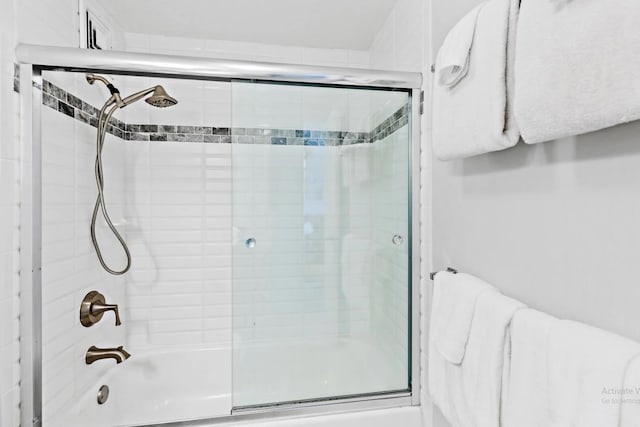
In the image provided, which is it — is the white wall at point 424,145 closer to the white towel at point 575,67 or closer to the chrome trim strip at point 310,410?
the chrome trim strip at point 310,410

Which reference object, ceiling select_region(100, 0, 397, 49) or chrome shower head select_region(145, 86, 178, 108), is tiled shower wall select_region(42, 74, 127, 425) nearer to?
chrome shower head select_region(145, 86, 178, 108)

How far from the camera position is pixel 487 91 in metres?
0.84

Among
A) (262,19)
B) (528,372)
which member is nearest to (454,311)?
(528,372)

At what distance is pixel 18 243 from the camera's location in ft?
3.83

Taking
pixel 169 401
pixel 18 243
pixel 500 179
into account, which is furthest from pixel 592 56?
pixel 169 401

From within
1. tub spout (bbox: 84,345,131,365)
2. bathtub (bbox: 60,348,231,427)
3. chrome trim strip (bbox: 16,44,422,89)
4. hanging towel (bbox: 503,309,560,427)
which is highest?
chrome trim strip (bbox: 16,44,422,89)

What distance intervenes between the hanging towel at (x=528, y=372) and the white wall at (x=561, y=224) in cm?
8

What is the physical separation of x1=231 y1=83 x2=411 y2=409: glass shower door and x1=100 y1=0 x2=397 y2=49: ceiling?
Answer: 649 millimetres

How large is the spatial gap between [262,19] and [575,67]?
1683mm

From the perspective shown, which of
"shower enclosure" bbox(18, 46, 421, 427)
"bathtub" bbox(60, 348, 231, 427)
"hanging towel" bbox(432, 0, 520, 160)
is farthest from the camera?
"bathtub" bbox(60, 348, 231, 427)

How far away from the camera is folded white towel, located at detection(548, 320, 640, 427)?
1.79 ft

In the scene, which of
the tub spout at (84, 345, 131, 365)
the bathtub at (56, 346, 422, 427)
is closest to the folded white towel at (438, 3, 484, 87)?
the bathtub at (56, 346, 422, 427)

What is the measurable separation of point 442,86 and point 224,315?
172 cm

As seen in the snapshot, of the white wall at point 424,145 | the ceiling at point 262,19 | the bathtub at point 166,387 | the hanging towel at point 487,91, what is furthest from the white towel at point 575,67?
the bathtub at point 166,387
